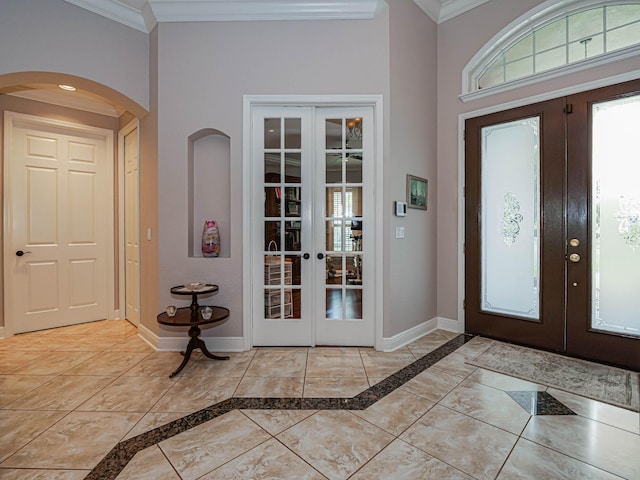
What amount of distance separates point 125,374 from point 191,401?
32.9 inches

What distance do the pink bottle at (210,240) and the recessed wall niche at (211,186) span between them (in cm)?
14

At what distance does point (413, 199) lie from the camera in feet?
11.2

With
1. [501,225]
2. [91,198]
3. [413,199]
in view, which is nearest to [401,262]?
[413,199]

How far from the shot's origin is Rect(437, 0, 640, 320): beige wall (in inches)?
134

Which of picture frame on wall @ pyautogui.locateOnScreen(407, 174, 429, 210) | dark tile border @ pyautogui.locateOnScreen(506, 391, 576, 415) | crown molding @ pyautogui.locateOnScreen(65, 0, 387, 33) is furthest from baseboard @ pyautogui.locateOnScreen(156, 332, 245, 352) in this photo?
crown molding @ pyautogui.locateOnScreen(65, 0, 387, 33)

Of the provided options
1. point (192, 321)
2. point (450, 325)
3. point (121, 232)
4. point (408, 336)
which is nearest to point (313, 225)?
point (192, 321)

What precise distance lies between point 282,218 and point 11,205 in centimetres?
318

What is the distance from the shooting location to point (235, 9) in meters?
3.02

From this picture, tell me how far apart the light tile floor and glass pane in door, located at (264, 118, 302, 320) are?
55 cm

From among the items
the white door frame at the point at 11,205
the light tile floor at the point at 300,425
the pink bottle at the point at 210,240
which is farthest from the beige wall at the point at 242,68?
the white door frame at the point at 11,205

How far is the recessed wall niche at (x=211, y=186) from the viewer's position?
131 inches

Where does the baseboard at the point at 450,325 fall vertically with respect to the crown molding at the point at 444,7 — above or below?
below

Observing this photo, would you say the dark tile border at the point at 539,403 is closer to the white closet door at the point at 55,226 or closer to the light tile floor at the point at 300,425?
the light tile floor at the point at 300,425

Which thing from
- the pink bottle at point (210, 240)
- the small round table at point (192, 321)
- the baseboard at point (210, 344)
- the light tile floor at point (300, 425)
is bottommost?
the light tile floor at point (300, 425)
